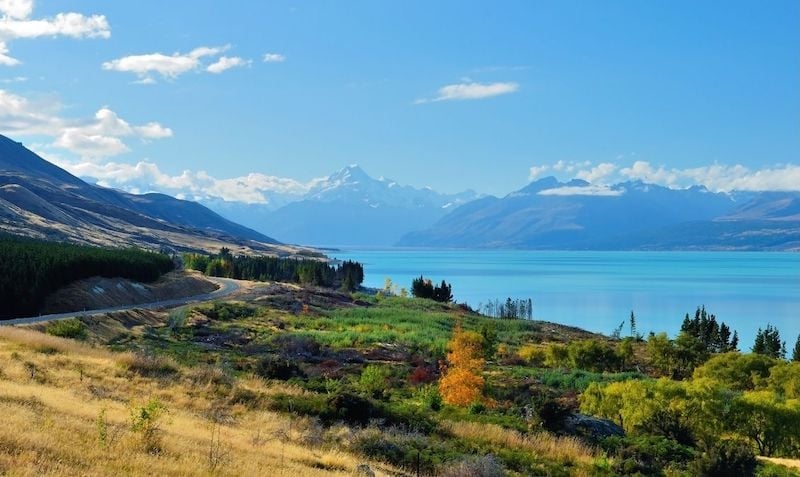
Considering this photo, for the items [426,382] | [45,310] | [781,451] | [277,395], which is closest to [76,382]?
[277,395]

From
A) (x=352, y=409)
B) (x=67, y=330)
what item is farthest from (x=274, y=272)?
(x=352, y=409)

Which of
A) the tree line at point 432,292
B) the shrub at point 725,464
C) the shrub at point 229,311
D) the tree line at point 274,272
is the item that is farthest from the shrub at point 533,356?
the tree line at point 274,272

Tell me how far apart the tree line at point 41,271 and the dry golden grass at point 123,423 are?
38.4 m

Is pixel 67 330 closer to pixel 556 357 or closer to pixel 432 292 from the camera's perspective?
pixel 556 357

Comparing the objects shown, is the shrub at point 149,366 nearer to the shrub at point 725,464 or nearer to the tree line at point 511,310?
the shrub at point 725,464

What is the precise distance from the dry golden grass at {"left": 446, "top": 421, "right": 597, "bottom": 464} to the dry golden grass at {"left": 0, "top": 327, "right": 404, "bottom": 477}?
637 centimetres

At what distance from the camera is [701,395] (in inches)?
1519

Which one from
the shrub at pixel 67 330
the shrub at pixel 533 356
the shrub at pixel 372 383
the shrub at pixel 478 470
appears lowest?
the shrub at pixel 533 356

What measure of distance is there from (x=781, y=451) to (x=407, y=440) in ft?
88.6

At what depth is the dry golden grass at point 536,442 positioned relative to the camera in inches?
933

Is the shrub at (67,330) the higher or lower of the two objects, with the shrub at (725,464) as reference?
lower

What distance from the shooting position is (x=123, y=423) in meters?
18.4

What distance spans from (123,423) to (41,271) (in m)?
62.9

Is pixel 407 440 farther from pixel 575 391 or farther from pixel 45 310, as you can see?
pixel 45 310
